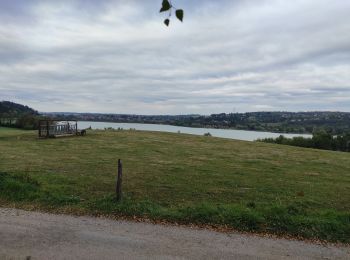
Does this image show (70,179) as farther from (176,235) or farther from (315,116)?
(315,116)

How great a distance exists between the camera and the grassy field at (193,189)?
28.5 ft

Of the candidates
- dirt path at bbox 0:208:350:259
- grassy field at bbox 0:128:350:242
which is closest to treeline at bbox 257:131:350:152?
grassy field at bbox 0:128:350:242

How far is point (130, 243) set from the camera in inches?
279

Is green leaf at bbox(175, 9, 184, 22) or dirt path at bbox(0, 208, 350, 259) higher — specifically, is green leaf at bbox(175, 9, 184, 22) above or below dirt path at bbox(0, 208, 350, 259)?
above

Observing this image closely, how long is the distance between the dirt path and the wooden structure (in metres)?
23.1

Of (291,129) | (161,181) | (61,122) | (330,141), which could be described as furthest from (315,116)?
(161,181)

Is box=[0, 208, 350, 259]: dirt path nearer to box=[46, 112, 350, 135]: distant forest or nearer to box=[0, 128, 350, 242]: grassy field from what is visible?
box=[0, 128, 350, 242]: grassy field

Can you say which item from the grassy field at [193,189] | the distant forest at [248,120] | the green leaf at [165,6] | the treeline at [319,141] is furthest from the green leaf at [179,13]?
the distant forest at [248,120]

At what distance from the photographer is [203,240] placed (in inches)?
291

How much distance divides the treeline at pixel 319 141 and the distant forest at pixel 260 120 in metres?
16.8

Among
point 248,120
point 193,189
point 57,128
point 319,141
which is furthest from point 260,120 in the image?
point 193,189

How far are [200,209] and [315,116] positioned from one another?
12423 cm

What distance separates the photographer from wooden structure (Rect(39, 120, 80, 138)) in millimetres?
30625

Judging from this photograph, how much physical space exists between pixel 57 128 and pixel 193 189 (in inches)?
858
